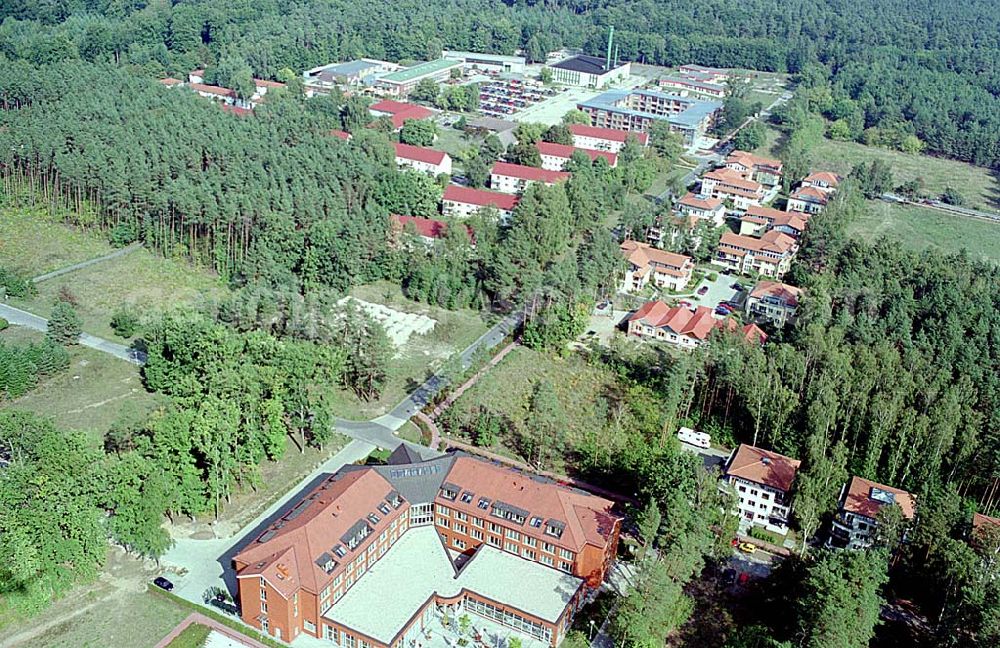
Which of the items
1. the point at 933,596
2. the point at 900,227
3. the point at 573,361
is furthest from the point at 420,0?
the point at 933,596

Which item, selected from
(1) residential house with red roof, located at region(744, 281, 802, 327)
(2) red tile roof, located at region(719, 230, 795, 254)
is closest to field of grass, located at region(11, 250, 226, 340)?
(1) residential house with red roof, located at region(744, 281, 802, 327)

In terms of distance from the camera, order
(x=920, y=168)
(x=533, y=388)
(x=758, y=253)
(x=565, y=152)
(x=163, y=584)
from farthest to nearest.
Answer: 1. (x=920, y=168)
2. (x=565, y=152)
3. (x=758, y=253)
4. (x=533, y=388)
5. (x=163, y=584)

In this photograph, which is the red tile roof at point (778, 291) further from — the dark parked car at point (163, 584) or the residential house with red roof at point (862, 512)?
the dark parked car at point (163, 584)

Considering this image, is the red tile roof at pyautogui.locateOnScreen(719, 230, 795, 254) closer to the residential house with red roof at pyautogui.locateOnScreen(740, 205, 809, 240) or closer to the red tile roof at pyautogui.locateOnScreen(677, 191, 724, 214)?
the residential house with red roof at pyautogui.locateOnScreen(740, 205, 809, 240)

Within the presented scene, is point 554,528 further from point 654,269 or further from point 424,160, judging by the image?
point 424,160

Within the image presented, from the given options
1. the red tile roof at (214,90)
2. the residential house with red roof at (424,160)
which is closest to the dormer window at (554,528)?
the residential house with red roof at (424,160)

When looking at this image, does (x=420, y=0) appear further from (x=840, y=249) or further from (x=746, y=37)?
(x=840, y=249)

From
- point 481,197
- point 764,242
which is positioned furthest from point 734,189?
point 481,197
